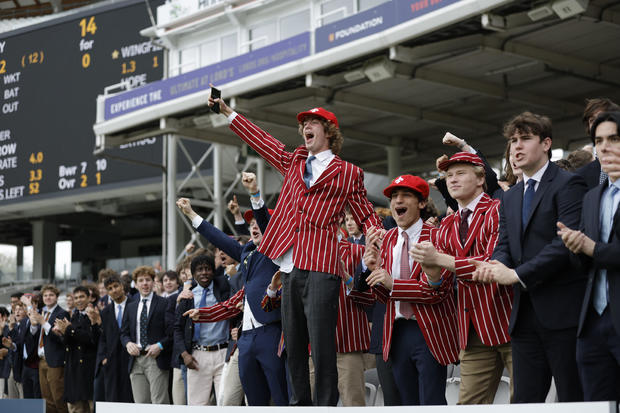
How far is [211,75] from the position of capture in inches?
689

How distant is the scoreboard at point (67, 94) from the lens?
22.2 m

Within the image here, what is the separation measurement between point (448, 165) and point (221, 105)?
1.48 meters

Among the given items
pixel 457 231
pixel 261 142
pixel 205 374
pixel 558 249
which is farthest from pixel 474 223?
pixel 205 374

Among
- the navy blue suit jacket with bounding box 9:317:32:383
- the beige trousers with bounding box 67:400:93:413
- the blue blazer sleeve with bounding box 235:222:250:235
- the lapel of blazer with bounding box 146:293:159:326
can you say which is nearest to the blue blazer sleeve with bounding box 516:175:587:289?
the blue blazer sleeve with bounding box 235:222:250:235

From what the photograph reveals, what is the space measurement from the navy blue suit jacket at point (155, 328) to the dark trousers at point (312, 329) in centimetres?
456

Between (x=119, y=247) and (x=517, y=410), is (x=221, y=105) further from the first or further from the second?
(x=119, y=247)

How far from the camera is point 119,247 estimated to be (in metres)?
38.0

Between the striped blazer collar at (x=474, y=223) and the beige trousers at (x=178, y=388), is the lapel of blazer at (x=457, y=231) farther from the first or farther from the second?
the beige trousers at (x=178, y=388)

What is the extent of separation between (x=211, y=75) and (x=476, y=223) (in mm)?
13017

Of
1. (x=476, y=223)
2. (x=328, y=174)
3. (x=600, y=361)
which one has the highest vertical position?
(x=328, y=174)

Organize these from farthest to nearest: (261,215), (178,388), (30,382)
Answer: (30,382)
(178,388)
(261,215)

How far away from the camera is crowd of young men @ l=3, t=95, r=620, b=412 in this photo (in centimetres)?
406

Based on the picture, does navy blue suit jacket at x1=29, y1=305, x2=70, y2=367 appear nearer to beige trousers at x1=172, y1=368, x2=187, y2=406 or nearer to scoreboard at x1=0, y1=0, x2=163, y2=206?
beige trousers at x1=172, y1=368, x2=187, y2=406

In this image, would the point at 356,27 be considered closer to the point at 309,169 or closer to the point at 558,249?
the point at 309,169
